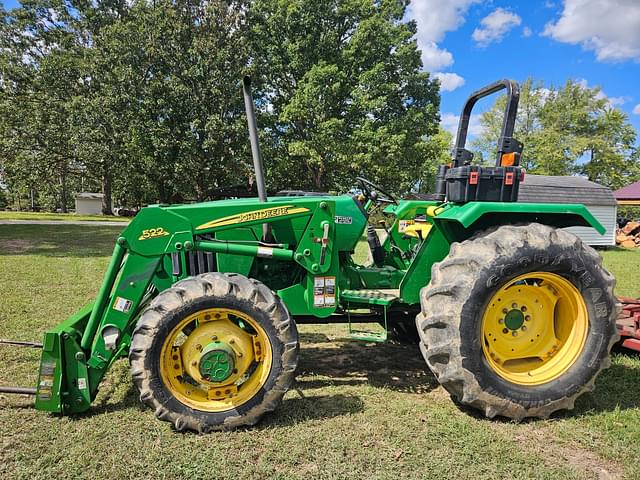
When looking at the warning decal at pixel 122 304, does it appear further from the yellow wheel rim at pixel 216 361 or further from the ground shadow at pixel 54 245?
the ground shadow at pixel 54 245

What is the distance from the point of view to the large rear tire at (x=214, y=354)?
3.14 metres

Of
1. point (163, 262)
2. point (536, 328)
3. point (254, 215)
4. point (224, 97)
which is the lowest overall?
point (536, 328)

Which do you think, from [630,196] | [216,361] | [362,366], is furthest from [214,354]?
[630,196]

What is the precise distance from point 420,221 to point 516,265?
132 cm

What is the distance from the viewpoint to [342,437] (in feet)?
10.3

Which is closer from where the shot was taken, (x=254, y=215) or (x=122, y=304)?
(x=122, y=304)

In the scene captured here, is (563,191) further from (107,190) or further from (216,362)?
(107,190)

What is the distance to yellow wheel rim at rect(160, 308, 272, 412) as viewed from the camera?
10.5ft

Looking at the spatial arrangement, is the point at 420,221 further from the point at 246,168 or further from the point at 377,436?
the point at 246,168

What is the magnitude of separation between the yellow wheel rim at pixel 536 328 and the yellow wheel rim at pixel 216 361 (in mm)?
1644

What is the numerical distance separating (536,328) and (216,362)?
241 cm

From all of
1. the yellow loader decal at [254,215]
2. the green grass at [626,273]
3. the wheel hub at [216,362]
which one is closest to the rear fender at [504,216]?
the yellow loader decal at [254,215]

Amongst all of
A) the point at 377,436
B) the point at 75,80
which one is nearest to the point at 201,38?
the point at 75,80

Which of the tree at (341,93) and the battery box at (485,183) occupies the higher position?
the tree at (341,93)
